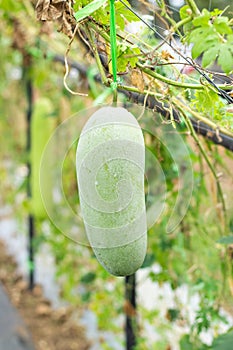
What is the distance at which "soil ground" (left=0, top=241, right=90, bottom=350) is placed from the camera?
95.2 inches

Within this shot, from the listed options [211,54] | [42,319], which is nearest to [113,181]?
[211,54]

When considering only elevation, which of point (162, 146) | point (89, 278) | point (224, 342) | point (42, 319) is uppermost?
point (162, 146)

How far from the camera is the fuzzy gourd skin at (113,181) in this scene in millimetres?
681

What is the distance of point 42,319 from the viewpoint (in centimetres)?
267

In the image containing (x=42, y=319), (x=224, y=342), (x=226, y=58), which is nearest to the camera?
(x=226, y=58)

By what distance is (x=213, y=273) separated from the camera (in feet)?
5.00

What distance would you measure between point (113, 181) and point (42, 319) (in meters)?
2.16

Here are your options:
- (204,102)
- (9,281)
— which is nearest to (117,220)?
(204,102)

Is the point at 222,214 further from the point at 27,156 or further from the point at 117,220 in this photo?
the point at 27,156

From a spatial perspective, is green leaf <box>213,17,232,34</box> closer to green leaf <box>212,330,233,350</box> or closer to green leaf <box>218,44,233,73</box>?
green leaf <box>218,44,233,73</box>

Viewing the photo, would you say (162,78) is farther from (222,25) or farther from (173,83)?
(222,25)

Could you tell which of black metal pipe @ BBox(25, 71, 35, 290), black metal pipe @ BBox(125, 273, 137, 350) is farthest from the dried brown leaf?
black metal pipe @ BBox(25, 71, 35, 290)

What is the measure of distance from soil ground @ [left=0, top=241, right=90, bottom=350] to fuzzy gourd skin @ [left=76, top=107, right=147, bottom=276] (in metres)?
1.82

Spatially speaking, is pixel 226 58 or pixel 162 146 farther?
pixel 162 146
